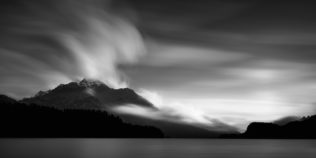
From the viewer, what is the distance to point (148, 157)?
385ft

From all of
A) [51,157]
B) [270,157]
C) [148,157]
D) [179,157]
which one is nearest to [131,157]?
[148,157]

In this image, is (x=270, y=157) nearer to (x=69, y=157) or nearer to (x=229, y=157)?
(x=229, y=157)

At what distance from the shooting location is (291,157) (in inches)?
4948

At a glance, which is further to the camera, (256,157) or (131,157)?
(256,157)

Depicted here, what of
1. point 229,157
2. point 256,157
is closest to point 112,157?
point 229,157

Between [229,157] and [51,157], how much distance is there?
2057 inches

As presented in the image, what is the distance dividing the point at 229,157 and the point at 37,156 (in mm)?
55974

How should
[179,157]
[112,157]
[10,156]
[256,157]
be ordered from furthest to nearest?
[256,157] → [179,157] → [112,157] → [10,156]

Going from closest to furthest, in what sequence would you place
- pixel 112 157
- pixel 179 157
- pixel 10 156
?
pixel 10 156 < pixel 112 157 < pixel 179 157

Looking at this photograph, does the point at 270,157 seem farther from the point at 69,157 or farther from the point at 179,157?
the point at 69,157

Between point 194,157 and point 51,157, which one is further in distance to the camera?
point 194,157

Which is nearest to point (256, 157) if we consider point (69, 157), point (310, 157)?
point (310, 157)

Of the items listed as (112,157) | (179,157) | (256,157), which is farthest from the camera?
(256,157)

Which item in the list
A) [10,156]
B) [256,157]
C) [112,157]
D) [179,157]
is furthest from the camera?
[256,157]
